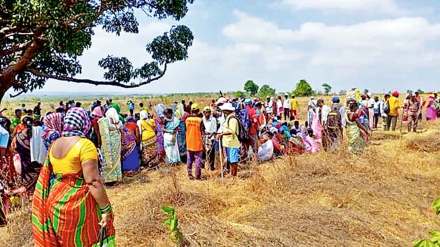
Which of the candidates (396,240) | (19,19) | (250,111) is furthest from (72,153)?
(250,111)

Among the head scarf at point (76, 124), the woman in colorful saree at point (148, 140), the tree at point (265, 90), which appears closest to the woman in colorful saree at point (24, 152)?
the woman in colorful saree at point (148, 140)

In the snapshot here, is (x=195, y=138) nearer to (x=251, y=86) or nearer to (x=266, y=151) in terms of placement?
(x=266, y=151)

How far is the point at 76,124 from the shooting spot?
3.56 metres

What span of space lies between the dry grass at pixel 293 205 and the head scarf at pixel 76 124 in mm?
1698

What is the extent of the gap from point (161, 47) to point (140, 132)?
1.72 m

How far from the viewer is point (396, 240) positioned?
18.1 ft

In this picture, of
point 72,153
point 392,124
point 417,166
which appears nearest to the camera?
point 72,153

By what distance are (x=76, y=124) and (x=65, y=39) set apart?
13.8 ft

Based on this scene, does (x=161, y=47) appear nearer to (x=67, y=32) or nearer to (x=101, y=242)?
(x=67, y=32)

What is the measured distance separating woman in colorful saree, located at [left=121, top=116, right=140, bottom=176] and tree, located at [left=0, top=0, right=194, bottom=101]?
88cm

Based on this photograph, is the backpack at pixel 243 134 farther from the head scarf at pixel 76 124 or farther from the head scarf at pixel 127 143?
the head scarf at pixel 76 124

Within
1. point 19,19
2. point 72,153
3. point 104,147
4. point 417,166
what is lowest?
point 417,166

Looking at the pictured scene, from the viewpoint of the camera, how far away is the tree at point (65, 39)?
23.6 feet

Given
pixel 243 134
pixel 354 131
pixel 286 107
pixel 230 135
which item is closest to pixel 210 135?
pixel 243 134
